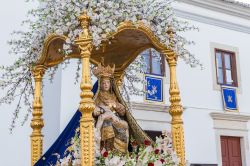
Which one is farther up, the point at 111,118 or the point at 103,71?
the point at 103,71

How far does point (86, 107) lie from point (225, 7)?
7777 millimetres

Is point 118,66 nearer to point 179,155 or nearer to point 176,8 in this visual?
point 179,155

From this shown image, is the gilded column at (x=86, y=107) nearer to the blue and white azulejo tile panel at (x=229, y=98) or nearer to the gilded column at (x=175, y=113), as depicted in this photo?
the gilded column at (x=175, y=113)

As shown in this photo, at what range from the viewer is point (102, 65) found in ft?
19.7

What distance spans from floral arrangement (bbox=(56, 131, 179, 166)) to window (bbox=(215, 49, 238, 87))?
5.64 meters

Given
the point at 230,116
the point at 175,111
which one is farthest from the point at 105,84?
the point at 230,116

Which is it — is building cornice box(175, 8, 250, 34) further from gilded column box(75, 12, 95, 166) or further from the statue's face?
gilded column box(75, 12, 95, 166)

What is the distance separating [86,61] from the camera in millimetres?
4801

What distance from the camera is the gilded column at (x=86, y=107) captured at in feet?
14.9

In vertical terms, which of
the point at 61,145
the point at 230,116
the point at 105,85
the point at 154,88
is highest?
the point at 154,88

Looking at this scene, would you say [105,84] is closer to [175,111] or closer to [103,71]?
[103,71]

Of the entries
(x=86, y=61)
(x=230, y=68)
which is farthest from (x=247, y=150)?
(x=86, y=61)

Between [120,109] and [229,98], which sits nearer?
[120,109]

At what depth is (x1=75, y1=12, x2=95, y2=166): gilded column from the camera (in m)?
4.54
